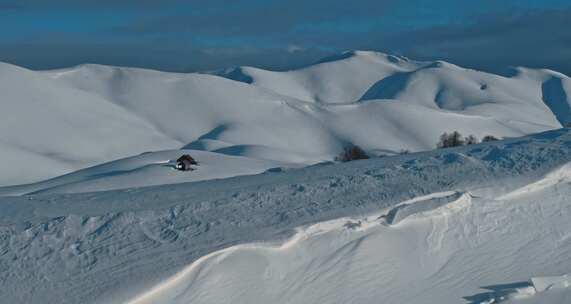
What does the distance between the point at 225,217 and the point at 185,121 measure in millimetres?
61885

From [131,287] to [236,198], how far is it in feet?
6.32

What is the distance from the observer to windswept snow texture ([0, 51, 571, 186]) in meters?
48.3

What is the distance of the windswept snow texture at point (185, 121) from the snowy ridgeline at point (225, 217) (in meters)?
32.4

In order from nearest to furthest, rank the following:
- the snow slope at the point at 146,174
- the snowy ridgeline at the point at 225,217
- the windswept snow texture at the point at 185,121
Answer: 1. the snowy ridgeline at the point at 225,217
2. the snow slope at the point at 146,174
3. the windswept snow texture at the point at 185,121

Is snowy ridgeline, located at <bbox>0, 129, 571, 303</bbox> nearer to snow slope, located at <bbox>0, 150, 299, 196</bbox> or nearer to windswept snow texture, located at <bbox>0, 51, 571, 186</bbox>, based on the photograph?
snow slope, located at <bbox>0, 150, 299, 196</bbox>

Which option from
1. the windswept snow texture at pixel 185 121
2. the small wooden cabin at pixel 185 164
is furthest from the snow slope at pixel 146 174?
the windswept snow texture at pixel 185 121

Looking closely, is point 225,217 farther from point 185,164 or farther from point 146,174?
point 185,164

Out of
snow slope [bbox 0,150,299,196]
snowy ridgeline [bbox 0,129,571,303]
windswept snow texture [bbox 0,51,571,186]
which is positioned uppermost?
windswept snow texture [bbox 0,51,571,186]

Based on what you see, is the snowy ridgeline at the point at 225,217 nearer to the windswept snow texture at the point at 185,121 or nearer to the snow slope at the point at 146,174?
the snow slope at the point at 146,174

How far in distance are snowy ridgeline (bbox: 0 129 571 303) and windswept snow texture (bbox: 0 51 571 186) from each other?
32368mm

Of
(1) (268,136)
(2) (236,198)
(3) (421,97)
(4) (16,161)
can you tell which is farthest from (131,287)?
(3) (421,97)

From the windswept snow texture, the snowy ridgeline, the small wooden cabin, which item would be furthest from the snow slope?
the snowy ridgeline

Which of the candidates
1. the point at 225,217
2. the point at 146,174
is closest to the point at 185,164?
the point at 146,174

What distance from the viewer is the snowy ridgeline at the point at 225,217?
16.7ft
